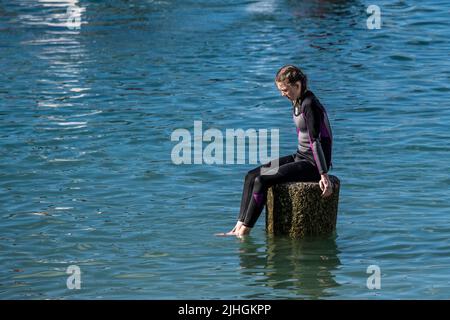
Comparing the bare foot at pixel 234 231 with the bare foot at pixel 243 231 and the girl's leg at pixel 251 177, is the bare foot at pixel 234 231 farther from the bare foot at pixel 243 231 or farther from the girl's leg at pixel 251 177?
the girl's leg at pixel 251 177

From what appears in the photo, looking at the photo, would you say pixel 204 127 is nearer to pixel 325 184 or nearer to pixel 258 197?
pixel 258 197

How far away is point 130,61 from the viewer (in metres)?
22.6

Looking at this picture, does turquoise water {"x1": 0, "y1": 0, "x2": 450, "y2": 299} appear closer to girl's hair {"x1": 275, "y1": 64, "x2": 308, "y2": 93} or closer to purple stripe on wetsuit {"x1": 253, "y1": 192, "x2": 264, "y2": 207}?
purple stripe on wetsuit {"x1": 253, "y1": 192, "x2": 264, "y2": 207}

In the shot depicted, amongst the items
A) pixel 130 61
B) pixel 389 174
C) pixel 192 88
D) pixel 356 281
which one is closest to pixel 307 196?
pixel 356 281

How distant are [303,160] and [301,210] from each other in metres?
0.49

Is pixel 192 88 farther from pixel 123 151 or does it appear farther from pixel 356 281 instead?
pixel 356 281

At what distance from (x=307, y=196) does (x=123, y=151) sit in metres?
5.24

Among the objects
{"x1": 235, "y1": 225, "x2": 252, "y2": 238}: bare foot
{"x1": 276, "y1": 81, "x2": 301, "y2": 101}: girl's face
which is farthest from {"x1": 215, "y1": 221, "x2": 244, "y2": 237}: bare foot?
{"x1": 276, "y1": 81, "x2": 301, "y2": 101}: girl's face

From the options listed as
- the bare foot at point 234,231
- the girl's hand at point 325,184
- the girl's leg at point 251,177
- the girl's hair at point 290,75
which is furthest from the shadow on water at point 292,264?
the girl's hair at point 290,75

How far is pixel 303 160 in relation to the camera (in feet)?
37.3

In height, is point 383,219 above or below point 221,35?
below

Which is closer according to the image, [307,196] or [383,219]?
[307,196]

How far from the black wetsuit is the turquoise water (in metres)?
0.53
